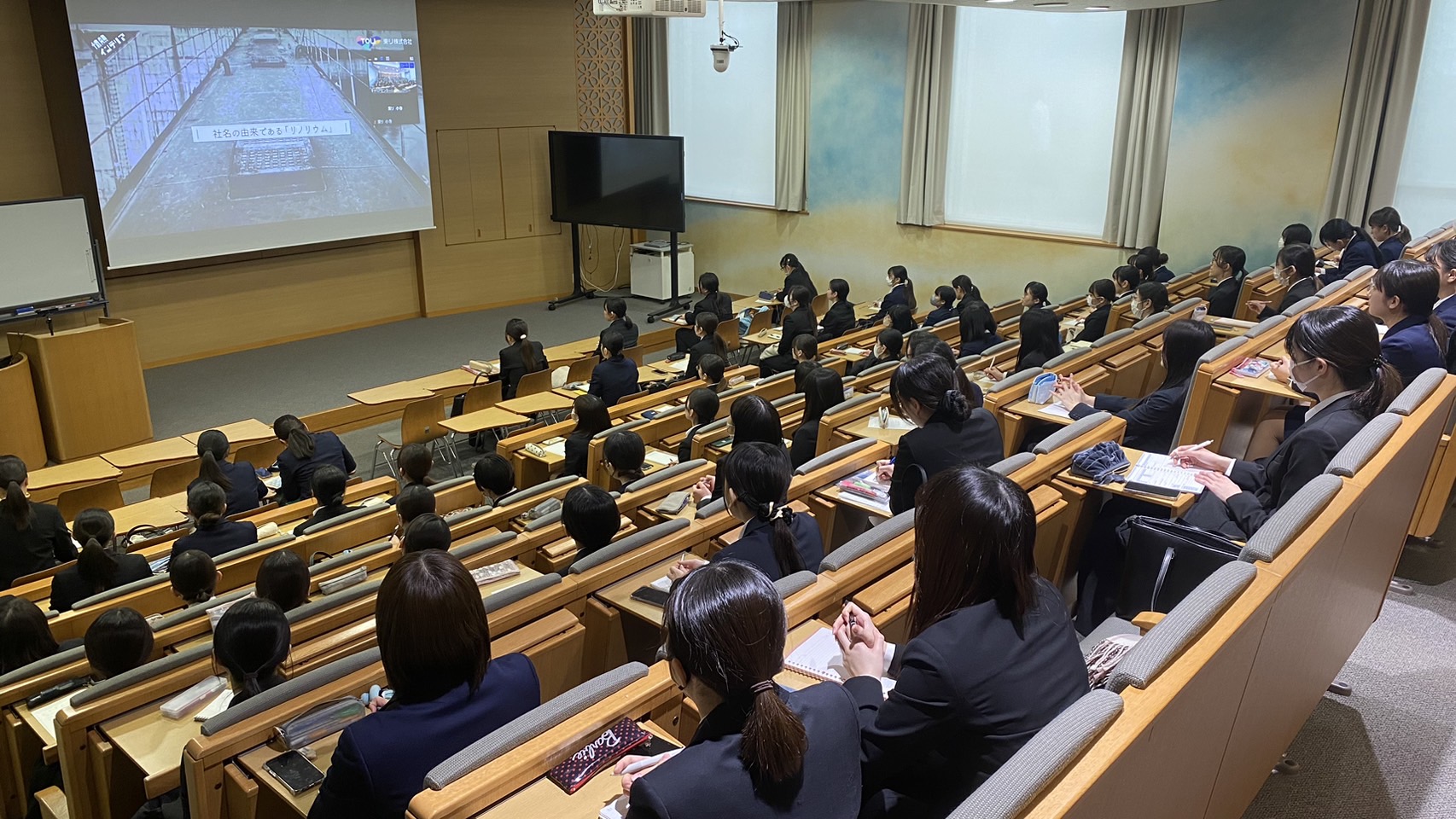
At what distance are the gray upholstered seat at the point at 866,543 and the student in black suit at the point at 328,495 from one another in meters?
3.03

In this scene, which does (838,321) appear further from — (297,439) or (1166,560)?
(1166,560)

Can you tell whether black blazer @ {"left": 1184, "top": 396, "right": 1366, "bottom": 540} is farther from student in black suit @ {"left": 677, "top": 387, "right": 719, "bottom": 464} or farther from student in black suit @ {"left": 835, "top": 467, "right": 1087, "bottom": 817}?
student in black suit @ {"left": 677, "top": 387, "right": 719, "bottom": 464}

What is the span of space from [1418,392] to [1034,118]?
7161mm

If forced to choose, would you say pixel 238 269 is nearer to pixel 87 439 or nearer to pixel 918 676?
pixel 87 439

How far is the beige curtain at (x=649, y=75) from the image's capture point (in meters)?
12.7

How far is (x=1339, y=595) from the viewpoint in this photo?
120 inches

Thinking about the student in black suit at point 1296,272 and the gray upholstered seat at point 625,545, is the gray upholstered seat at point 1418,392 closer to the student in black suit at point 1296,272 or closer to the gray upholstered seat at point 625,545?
the gray upholstered seat at point 625,545

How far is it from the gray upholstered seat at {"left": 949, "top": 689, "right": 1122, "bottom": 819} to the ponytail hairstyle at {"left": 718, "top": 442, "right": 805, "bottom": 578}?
1.34m

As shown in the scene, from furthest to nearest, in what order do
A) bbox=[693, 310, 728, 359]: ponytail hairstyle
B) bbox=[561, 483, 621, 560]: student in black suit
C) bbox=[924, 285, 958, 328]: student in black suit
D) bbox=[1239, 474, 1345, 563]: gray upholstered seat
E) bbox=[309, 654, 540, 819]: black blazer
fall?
bbox=[924, 285, 958, 328]: student in black suit → bbox=[693, 310, 728, 359]: ponytail hairstyle → bbox=[561, 483, 621, 560]: student in black suit → bbox=[1239, 474, 1345, 563]: gray upholstered seat → bbox=[309, 654, 540, 819]: black blazer

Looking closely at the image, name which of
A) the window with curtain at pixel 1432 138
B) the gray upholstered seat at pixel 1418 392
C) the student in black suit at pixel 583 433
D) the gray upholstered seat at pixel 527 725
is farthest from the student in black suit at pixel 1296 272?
the gray upholstered seat at pixel 527 725

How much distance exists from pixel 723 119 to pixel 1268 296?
278 inches

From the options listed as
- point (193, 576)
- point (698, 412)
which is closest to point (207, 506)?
point (193, 576)

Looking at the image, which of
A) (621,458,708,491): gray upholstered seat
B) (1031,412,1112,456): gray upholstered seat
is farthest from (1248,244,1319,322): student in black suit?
(621,458,708,491): gray upholstered seat

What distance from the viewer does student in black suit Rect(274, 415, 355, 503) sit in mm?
5812
